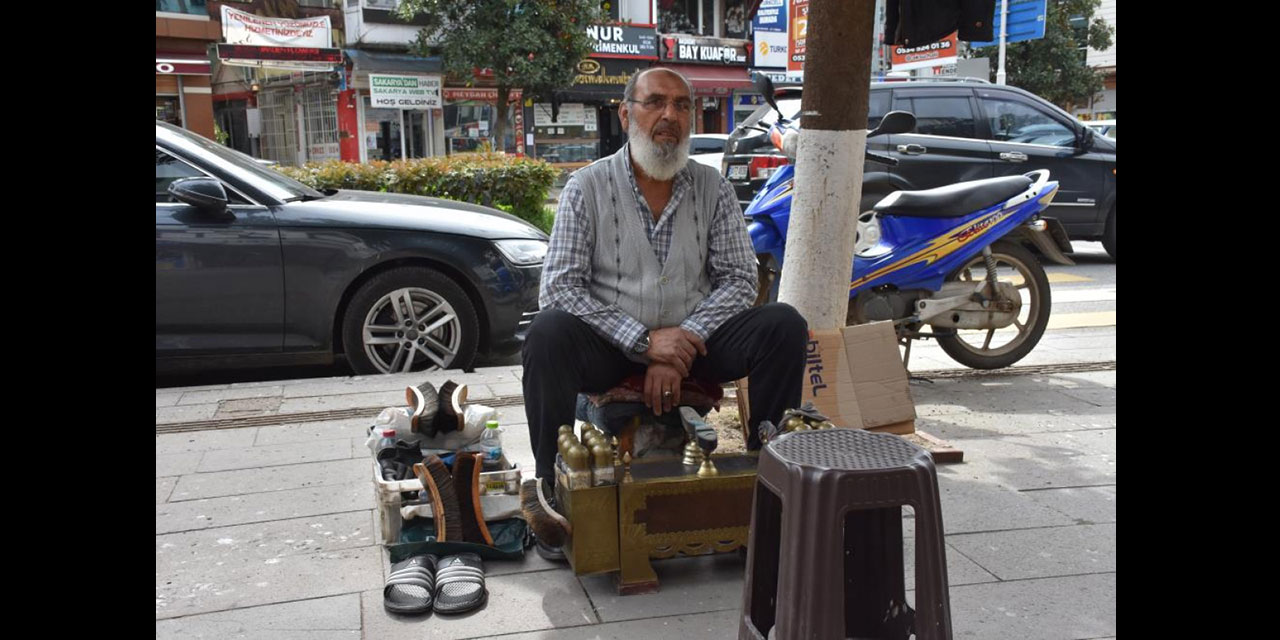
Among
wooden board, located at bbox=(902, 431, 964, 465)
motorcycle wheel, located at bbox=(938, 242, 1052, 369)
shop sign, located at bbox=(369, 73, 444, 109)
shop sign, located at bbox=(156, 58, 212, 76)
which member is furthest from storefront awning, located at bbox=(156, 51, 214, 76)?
wooden board, located at bbox=(902, 431, 964, 465)

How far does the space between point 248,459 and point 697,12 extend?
2874 centimetres

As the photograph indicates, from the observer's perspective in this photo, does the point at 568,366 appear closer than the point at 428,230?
Yes

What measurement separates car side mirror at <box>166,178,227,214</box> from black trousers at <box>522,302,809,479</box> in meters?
3.03

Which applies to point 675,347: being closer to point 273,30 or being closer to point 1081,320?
point 1081,320

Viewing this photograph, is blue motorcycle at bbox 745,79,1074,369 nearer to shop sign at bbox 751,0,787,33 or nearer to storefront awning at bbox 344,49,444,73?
storefront awning at bbox 344,49,444,73

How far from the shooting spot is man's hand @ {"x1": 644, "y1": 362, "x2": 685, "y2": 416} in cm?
322

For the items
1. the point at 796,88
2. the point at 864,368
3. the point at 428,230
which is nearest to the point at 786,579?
the point at 864,368

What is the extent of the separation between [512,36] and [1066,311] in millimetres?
16303

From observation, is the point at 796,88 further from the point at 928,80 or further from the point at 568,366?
the point at 568,366

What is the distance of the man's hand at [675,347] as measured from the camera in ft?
10.6

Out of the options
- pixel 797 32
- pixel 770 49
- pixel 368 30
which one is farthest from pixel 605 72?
pixel 797 32

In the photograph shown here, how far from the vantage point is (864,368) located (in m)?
4.53

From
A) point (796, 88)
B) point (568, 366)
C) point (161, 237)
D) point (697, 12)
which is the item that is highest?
point (697, 12)

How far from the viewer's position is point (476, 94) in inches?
1048
